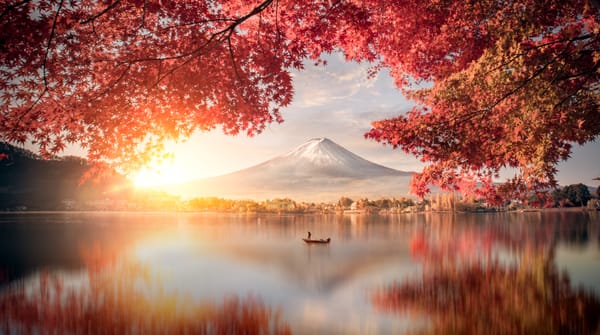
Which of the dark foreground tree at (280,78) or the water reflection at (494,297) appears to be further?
the water reflection at (494,297)

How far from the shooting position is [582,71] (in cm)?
520

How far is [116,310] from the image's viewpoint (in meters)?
8.65

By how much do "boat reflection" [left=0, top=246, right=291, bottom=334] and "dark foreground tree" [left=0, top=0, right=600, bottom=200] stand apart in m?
→ 3.79

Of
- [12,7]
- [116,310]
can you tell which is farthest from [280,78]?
[116,310]

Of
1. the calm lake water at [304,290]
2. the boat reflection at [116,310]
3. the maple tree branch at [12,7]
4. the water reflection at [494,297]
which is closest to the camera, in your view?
the maple tree branch at [12,7]

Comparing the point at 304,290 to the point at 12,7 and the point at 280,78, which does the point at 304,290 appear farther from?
the point at 12,7

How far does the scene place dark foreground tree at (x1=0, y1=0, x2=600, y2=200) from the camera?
15.5 ft

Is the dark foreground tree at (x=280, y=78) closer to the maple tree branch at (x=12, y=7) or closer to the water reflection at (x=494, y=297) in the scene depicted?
the maple tree branch at (x=12, y=7)

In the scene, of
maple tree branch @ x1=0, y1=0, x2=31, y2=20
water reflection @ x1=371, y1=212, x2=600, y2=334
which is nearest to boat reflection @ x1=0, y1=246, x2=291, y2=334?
water reflection @ x1=371, y1=212, x2=600, y2=334

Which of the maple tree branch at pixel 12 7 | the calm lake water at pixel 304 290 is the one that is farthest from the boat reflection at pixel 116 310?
the maple tree branch at pixel 12 7

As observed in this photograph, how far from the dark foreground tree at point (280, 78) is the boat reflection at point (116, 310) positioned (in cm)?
379

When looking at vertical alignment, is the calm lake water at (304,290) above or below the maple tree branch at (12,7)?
below

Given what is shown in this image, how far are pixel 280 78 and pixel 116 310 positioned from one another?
22.4 ft

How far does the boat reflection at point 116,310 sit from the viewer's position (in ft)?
24.5
